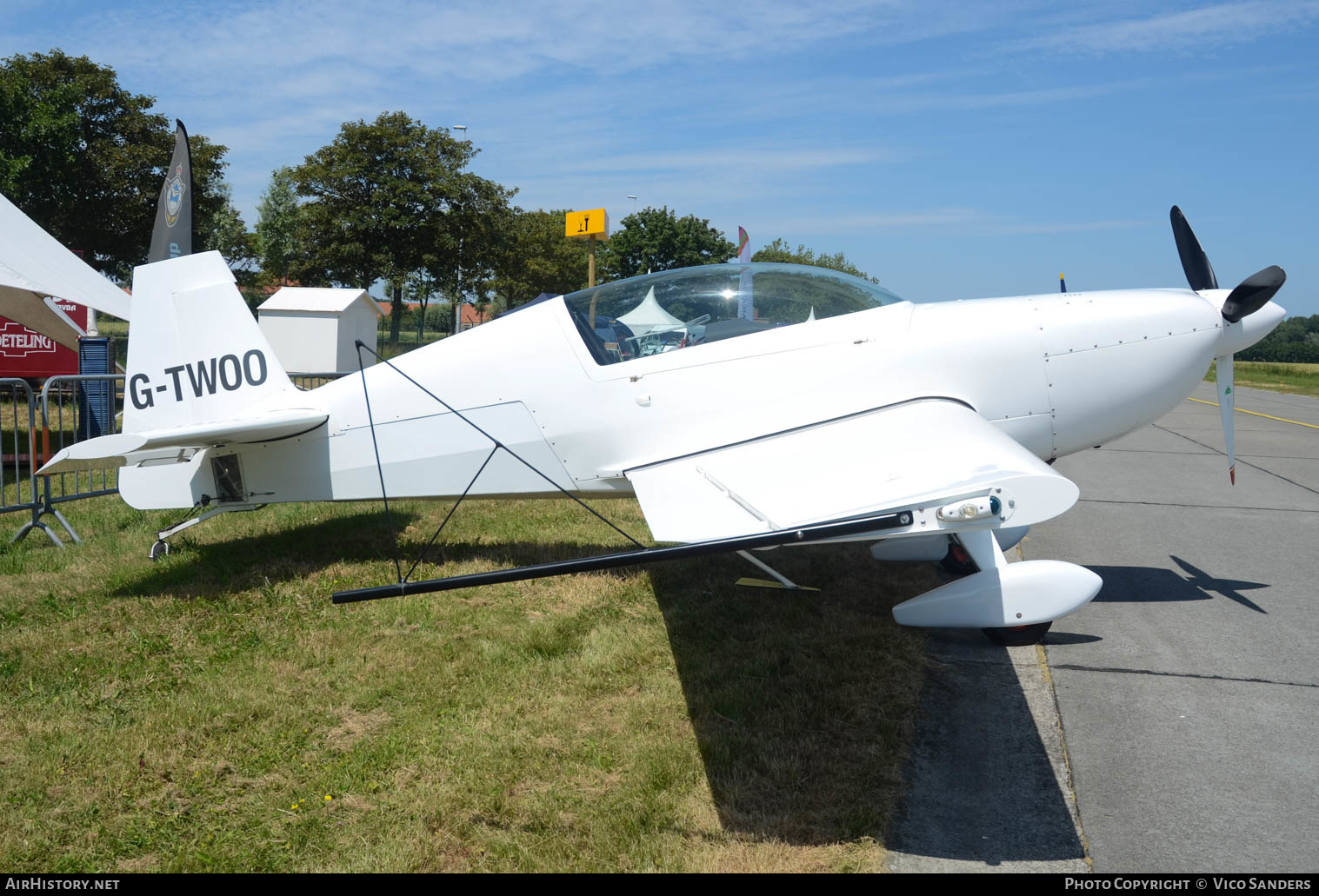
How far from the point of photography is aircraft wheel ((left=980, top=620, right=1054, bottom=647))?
4738 mm

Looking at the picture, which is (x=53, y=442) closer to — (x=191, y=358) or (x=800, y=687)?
(x=191, y=358)

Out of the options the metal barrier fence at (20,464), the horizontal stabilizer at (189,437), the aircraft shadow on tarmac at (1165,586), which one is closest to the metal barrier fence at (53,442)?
the metal barrier fence at (20,464)

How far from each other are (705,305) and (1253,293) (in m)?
3.23

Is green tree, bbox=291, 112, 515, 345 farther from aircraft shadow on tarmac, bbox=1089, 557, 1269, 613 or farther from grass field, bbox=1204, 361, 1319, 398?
aircraft shadow on tarmac, bbox=1089, 557, 1269, 613

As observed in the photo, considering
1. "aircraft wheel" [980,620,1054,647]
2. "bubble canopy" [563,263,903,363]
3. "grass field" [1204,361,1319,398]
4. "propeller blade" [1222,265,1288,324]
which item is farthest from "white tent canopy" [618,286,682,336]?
"grass field" [1204,361,1319,398]

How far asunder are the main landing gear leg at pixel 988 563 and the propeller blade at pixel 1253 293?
2.04 m

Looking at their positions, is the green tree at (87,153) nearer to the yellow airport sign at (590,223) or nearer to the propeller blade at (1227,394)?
the yellow airport sign at (590,223)

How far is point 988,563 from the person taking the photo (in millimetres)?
4234

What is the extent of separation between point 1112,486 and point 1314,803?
23.7ft

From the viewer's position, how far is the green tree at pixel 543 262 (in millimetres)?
48156

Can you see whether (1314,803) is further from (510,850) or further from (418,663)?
(418,663)

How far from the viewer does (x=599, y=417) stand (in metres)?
4.88

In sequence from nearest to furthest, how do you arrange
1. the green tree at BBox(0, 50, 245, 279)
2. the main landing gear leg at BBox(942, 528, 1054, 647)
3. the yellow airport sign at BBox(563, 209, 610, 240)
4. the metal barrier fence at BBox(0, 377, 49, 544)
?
the main landing gear leg at BBox(942, 528, 1054, 647)
the metal barrier fence at BBox(0, 377, 49, 544)
the yellow airport sign at BBox(563, 209, 610, 240)
the green tree at BBox(0, 50, 245, 279)

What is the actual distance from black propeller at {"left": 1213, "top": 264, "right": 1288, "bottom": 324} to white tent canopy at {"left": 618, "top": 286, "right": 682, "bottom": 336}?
3.31 meters
